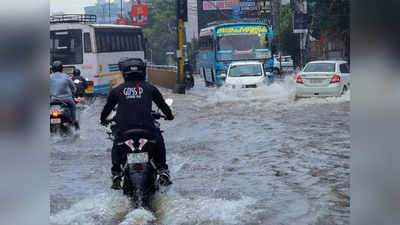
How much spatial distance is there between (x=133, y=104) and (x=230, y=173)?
3.81m

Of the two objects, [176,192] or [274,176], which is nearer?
Answer: [176,192]

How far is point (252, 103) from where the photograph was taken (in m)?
24.2

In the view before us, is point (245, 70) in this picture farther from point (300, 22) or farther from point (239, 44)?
point (300, 22)

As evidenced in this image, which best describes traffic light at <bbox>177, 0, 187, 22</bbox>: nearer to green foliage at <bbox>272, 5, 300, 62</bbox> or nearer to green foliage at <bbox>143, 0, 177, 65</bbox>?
green foliage at <bbox>272, 5, 300, 62</bbox>

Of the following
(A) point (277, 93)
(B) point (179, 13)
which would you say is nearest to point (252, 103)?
(A) point (277, 93)

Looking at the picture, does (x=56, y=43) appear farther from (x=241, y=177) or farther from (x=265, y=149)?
(x=241, y=177)

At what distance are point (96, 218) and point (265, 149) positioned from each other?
642 centimetres

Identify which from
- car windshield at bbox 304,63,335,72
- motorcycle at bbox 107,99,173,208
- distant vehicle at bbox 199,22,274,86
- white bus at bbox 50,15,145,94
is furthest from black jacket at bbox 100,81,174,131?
distant vehicle at bbox 199,22,274,86

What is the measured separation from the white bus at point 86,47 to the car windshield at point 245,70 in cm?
526

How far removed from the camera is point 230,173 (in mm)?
9984

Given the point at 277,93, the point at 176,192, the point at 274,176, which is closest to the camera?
the point at 176,192

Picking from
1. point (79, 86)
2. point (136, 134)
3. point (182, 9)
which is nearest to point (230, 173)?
point (136, 134)

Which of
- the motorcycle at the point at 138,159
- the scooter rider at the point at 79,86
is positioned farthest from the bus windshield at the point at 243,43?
the motorcycle at the point at 138,159

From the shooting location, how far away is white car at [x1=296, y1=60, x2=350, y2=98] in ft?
78.2
